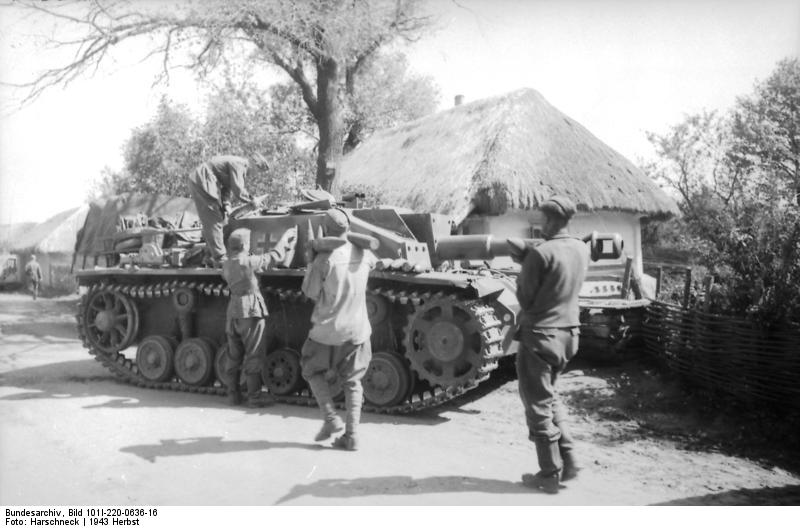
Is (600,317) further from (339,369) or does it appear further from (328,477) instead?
(328,477)

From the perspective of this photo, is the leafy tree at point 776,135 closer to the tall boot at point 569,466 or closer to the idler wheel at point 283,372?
the tall boot at point 569,466

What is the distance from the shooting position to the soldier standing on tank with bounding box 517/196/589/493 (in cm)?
A: 471

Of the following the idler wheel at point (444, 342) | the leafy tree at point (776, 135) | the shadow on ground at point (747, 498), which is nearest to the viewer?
the shadow on ground at point (747, 498)

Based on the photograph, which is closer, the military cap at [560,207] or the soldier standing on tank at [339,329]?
the military cap at [560,207]

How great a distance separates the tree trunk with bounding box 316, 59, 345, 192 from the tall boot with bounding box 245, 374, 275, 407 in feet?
21.0

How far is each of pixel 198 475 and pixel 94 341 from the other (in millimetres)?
5324

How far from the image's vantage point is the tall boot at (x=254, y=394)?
25.8 feet

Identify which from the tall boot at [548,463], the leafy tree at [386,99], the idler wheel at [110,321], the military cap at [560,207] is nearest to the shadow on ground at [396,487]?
the tall boot at [548,463]

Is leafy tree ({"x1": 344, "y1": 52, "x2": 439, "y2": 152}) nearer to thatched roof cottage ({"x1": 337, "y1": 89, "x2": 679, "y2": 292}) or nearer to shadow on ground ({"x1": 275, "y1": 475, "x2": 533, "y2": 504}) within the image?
thatched roof cottage ({"x1": 337, "y1": 89, "x2": 679, "y2": 292})

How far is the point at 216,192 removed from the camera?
347 inches

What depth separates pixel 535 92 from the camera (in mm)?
16516

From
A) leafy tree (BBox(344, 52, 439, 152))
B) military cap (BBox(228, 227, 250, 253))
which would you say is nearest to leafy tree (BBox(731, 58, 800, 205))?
military cap (BBox(228, 227, 250, 253))

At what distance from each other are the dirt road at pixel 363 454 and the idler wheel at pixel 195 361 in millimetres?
307
